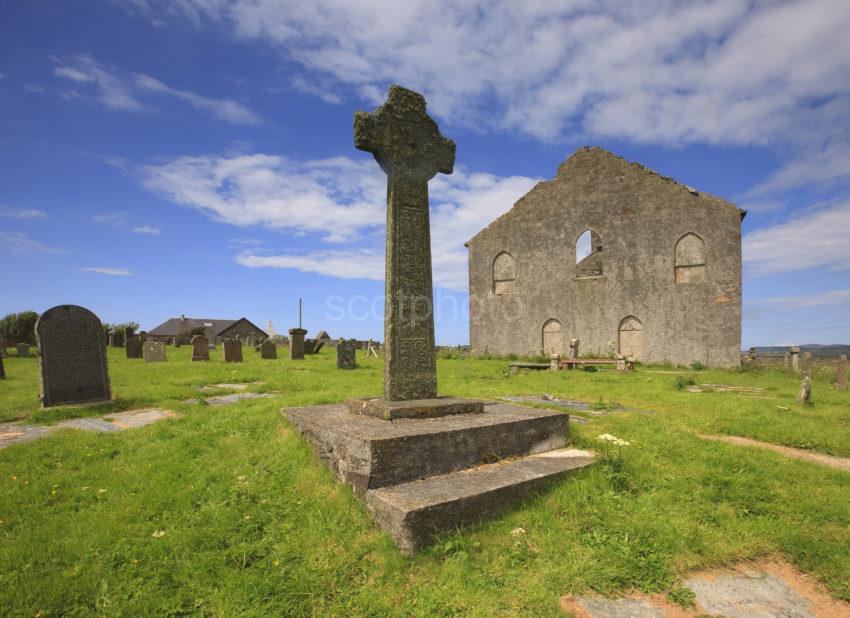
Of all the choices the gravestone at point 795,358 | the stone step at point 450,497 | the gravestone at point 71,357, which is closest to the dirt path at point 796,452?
the stone step at point 450,497

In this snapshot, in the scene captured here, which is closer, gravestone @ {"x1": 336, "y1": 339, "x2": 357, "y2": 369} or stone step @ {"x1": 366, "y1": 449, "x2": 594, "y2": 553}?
stone step @ {"x1": 366, "y1": 449, "x2": 594, "y2": 553}

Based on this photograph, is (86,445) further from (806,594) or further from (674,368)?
(674,368)

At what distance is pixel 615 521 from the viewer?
3564 mm

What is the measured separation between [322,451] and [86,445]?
3.20 metres

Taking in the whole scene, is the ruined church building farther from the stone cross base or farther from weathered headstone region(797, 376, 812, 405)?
the stone cross base

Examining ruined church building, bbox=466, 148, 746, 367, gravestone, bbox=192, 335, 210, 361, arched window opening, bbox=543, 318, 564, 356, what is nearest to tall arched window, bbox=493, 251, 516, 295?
ruined church building, bbox=466, 148, 746, 367

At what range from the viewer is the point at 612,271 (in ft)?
65.0

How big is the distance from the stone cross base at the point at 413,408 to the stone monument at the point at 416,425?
11mm

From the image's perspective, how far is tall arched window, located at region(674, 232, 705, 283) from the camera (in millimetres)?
17984

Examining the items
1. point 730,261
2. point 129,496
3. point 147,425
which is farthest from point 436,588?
point 730,261

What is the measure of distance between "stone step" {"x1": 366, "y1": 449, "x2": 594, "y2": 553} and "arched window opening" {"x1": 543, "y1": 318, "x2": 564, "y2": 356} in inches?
679

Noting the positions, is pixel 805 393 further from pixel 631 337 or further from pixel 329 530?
pixel 631 337

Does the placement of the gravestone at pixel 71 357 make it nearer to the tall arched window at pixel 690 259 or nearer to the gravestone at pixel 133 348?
the gravestone at pixel 133 348

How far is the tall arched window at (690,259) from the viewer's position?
18.0 m
